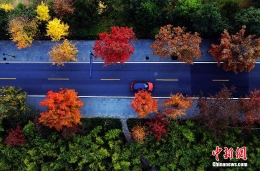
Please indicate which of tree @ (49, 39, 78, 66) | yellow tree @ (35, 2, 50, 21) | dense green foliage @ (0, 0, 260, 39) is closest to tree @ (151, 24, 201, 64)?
dense green foliage @ (0, 0, 260, 39)

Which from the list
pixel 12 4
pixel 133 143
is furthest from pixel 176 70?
pixel 12 4

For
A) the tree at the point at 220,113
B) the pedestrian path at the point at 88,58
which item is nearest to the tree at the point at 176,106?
the tree at the point at 220,113

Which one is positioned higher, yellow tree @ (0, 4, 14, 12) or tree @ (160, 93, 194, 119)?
yellow tree @ (0, 4, 14, 12)

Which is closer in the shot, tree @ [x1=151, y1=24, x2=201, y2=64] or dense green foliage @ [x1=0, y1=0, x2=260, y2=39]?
A: tree @ [x1=151, y1=24, x2=201, y2=64]

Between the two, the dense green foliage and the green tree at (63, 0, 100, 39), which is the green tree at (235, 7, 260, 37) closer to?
the dense green foliage

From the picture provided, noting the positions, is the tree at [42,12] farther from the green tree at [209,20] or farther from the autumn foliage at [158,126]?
the autumn foliage at [158,126]

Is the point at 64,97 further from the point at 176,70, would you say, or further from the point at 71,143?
the point at 176,70
